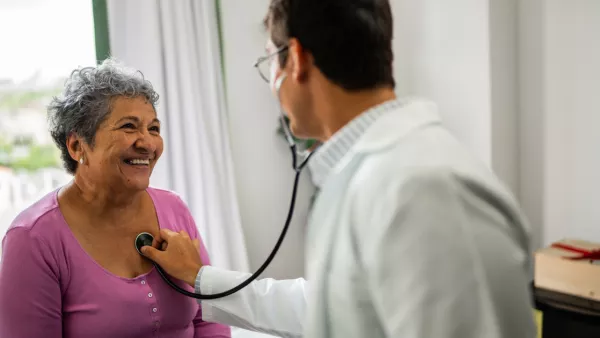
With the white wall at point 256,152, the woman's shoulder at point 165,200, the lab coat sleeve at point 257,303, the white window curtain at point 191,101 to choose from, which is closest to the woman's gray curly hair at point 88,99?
the woman's shoulder at point 165,200

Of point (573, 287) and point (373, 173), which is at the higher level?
point (373, 173)

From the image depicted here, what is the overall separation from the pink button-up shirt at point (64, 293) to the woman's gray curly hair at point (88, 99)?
0.19 meters

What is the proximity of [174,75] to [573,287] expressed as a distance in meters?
1.69

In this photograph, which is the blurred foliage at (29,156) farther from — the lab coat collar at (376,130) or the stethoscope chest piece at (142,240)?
the lab coat collar at (376,130)

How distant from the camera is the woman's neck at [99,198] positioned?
4.40 feet

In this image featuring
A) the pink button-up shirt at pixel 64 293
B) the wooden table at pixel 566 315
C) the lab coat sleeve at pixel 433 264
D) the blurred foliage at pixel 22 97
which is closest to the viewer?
the lab coat sleeve at pixel 433 264

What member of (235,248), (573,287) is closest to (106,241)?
(235,248)

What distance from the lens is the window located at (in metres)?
1.88

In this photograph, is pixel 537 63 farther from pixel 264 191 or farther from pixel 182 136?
pixel 182 136

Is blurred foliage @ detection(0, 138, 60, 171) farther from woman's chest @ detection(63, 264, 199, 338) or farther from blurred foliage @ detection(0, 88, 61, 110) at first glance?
woman's chest @ detection(63, 264, 199, 338)

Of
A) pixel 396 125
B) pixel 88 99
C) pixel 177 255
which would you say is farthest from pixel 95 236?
pixel 396 125

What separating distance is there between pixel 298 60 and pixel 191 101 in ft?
4.39

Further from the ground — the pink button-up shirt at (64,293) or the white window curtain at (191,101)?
the white window curtain at (191,101)

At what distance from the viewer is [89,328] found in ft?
4.09
